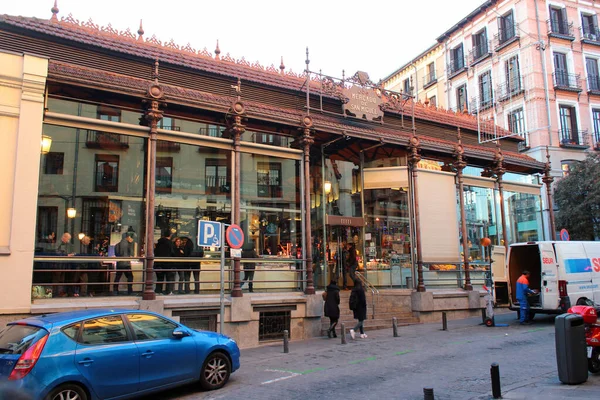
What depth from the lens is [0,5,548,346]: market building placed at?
1121 centimetres

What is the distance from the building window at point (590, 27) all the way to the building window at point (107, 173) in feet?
110

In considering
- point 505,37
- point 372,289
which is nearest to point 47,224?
point 372,289

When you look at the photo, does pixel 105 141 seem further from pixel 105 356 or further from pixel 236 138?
pixel 105 356

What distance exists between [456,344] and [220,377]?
6.62 meters

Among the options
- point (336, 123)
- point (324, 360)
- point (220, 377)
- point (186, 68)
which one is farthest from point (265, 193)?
point (220, 377)

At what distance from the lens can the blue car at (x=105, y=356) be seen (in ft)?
20.1

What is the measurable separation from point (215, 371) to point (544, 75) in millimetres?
30682

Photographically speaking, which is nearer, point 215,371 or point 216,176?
point 215,371

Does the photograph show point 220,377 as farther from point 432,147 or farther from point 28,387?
point 432,147

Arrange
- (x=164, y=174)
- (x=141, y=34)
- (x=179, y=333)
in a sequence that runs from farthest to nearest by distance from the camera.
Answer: (x=141, y=34) → (x=164, y=174) → (x=179, y=333)

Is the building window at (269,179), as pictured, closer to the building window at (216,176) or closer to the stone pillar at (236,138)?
the stone pillar at (236,138)

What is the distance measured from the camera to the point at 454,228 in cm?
1883

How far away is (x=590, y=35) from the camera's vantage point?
33094 millimetres

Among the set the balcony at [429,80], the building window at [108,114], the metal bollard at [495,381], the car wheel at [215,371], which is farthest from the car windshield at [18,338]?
the balcony at [429,80]
